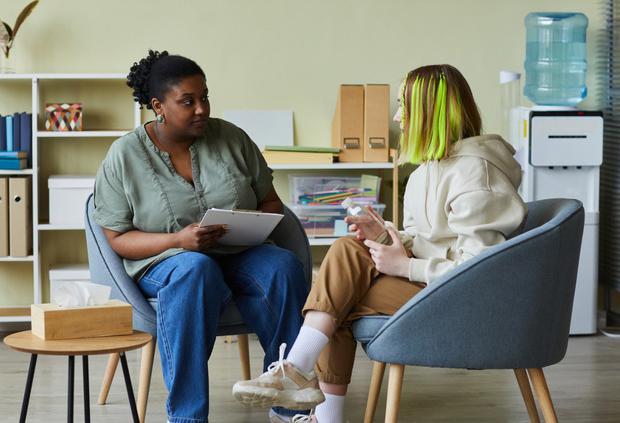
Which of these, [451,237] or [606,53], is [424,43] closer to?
[606,53]

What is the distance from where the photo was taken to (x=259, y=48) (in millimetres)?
4422

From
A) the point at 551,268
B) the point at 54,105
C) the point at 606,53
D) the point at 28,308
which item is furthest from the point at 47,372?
the point at 606,53

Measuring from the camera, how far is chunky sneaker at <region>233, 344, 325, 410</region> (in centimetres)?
238

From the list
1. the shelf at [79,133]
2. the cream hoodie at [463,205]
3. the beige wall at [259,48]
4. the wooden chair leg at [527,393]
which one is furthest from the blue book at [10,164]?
the wooden chair leg at [527,393]

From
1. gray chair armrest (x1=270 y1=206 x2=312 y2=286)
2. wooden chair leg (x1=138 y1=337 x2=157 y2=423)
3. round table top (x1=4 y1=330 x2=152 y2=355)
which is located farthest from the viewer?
gray chair armrest (x1=270 y1=206 x2=312 y2=286)

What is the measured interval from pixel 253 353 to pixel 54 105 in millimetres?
1385

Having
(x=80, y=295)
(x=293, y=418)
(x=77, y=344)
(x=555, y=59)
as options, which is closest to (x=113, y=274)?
(x=80, y=295)

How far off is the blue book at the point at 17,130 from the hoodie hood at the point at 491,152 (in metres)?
2.33

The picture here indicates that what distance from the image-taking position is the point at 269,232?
9.62 feet

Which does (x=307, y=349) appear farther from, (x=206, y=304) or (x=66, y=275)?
(x=66, y=275)

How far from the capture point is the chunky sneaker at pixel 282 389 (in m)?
2.38

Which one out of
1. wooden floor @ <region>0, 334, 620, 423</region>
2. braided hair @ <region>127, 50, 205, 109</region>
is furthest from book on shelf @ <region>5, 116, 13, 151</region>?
braided hair @ <region>127, 50, 205, 109</region>

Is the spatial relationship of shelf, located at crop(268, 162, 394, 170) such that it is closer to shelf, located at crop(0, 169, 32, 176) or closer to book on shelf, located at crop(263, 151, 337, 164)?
book on shelf, located at crop(263, 151, 337, 164)

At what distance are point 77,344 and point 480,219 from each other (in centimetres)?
102
